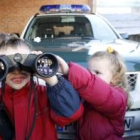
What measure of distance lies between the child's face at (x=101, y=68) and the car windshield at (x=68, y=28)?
96.6 inches

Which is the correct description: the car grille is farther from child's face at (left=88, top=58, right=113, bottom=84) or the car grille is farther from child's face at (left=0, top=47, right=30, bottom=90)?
child's face at (left=0, top=47, right=30, bottom=90)

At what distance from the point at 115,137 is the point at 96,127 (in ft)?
0.47

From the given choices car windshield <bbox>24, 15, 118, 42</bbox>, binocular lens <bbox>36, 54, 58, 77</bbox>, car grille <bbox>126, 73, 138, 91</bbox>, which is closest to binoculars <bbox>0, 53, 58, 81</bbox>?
binocular lens <bbox>36, 54, 58, 77</bbox>

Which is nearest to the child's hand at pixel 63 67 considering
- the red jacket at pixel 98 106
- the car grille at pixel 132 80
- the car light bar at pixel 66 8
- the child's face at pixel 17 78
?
the red jacket at pixel 98 106

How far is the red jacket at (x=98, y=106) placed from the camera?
1.66 meters

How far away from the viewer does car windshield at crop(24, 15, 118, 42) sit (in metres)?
4.73

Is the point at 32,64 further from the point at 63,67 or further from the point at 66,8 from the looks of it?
the point at 66,8

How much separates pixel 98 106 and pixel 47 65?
36 centimetres

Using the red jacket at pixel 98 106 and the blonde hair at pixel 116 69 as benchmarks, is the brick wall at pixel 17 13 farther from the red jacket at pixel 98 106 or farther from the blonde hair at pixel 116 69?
the red jacket at pixel 98 106

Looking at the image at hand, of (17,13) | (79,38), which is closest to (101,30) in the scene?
(79,38)

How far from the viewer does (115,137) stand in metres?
2.09

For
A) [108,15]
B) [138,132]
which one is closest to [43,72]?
[138,132]

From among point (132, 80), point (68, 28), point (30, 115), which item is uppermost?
point (30, 115)

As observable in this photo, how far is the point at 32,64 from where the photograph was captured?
1533mm
